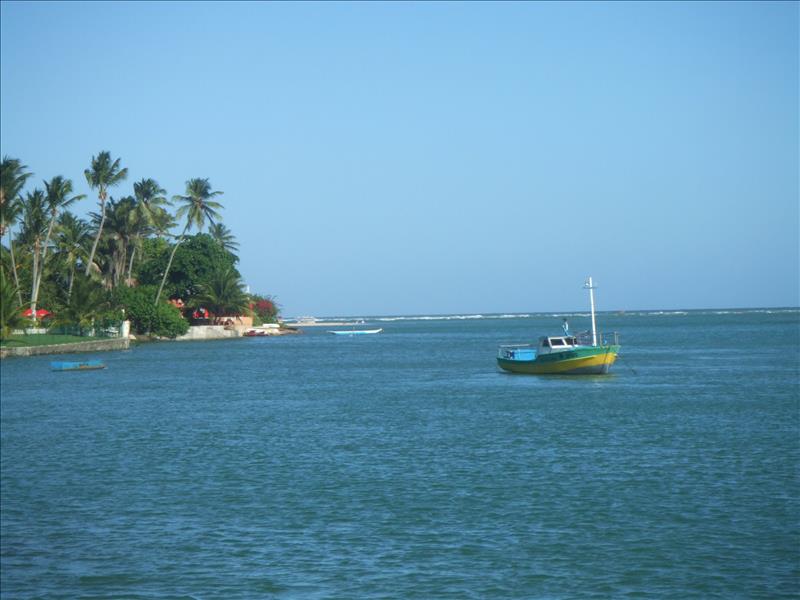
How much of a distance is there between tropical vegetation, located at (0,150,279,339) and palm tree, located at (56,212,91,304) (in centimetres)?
11

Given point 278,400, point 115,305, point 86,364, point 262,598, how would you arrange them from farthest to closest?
point 115,305 → point 86,364 → point 278,400 → point 262,598

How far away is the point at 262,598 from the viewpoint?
14.8 m

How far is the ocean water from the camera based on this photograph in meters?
15.8

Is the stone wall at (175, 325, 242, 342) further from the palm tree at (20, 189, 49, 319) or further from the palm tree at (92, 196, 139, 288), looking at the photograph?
the palm tree at (20, 189, 49, 319)

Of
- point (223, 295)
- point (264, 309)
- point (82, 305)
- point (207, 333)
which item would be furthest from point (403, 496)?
point (264, 309)

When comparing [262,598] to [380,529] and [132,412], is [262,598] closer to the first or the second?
[380,529]

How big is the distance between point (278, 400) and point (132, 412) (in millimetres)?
8217

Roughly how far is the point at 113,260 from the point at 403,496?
88.7 metres

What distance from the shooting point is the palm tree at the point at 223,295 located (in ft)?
375

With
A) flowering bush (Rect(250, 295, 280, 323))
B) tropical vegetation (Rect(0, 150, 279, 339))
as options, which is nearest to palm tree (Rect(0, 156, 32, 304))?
tropical vegetation (Rect(0, 150, 279, 339))

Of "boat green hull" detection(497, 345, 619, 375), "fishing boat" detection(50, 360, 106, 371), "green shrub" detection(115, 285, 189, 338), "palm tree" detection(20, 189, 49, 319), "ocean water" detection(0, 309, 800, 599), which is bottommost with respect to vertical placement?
"ocean water" detection(0, 309, 800, 599)

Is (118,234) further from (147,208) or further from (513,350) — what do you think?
(513,350)

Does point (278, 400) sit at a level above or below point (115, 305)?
below

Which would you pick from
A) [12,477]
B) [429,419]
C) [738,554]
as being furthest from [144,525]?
[429,419]
